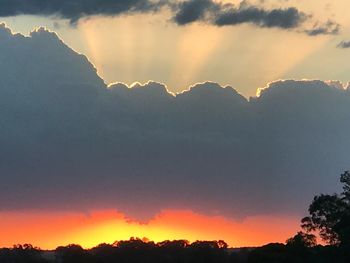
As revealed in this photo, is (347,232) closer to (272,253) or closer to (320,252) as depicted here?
(320,252)

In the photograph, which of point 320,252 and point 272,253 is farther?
point 272,253

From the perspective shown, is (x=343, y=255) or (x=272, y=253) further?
(x=272, y=253)

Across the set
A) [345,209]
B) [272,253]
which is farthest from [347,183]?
[272,253]

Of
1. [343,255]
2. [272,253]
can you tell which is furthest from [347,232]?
[272,253]

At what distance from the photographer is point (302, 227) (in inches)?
7254

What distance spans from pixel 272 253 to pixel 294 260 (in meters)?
10.6

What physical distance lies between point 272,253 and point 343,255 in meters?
18.9

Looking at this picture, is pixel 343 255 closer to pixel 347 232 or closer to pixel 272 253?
pixel 347 232

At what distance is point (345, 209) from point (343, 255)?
9.47 m

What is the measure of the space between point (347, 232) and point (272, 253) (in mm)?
18728

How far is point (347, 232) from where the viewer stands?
573 feet

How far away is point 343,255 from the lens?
570 feet

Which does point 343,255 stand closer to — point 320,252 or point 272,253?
point 320,252

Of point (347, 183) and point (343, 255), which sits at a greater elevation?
point (347, 183)
